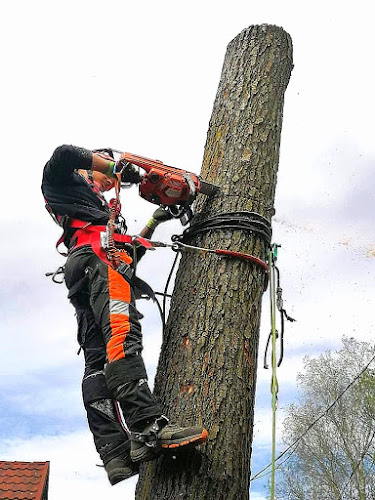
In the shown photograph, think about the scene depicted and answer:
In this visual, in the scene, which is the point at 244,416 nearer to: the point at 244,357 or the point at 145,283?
the point at 244,357

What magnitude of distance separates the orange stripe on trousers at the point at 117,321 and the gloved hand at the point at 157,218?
0.66 m

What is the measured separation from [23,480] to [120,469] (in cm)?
588

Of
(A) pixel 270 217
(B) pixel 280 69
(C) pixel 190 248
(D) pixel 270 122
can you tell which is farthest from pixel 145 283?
(B) pixel 280 69

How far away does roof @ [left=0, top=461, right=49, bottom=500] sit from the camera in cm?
734

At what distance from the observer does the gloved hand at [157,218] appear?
332 cm

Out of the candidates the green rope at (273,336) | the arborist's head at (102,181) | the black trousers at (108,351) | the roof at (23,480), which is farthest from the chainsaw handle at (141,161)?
the roof at (23,480)

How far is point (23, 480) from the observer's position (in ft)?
25.2

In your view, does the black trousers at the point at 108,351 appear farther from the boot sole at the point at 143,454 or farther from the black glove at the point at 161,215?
the black glove at the point at 161,215

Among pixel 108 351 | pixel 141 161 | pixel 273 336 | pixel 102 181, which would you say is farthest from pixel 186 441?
pixel 102 181

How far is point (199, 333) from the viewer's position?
2.68 m

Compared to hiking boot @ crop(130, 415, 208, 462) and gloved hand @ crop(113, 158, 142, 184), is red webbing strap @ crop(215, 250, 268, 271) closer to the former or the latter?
gloved hand @ crop(113, 158, 142, 184)

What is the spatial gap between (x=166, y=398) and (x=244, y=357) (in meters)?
0.40

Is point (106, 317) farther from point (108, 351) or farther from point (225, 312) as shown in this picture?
point (225, 312)

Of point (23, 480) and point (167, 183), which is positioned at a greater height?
point (167, 183)
